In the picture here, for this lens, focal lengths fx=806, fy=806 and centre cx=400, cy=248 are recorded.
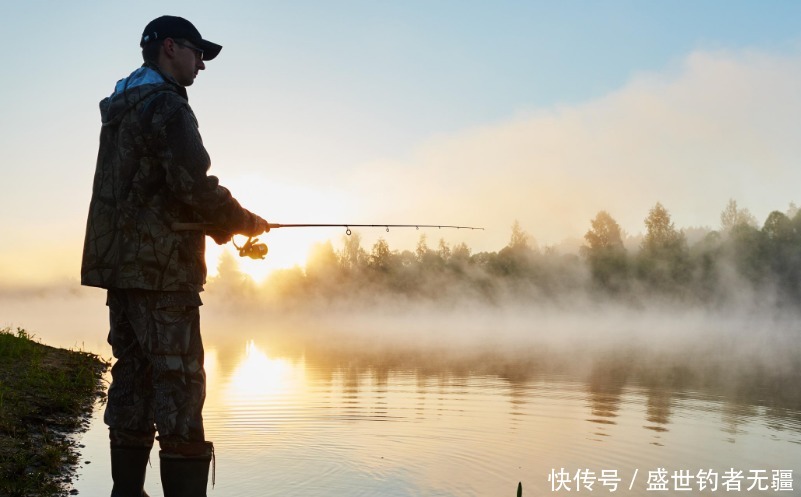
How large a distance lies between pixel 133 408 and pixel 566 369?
46.2ft

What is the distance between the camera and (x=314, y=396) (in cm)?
1185

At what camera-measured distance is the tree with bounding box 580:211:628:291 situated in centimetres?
8838

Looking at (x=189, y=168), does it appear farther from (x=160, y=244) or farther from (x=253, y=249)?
(x=253, y=249)

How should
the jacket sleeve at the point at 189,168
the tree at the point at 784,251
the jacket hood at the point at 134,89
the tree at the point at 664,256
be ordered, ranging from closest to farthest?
the jacket sleeve at the point at 189,168, the jacket hood at the point at 134,89, the tree at the point at 784,251, the tree at the point at 664,256

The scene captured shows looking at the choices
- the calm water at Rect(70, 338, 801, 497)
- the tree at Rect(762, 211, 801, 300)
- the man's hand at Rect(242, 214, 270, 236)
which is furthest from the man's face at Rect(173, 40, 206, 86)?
the tree at Rect(762, 211, 801, 300)

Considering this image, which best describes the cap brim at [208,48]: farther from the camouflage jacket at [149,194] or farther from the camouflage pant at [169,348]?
the camouflage pant at [169,348]

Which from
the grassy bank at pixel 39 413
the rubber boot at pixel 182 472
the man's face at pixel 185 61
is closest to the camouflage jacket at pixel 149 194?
the man's face at pixel 185 61

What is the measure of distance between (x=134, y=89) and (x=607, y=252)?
3510 inches

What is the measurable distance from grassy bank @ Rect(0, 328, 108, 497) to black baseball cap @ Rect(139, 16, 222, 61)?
3.03 m

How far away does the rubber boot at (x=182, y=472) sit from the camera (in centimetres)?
397

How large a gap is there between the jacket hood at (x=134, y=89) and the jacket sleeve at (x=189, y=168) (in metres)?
0.19

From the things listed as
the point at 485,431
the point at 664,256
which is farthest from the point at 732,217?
the point at 485,431

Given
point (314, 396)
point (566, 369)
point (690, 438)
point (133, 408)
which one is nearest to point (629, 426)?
point (690, 438)

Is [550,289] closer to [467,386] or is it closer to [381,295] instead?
[381,295]
